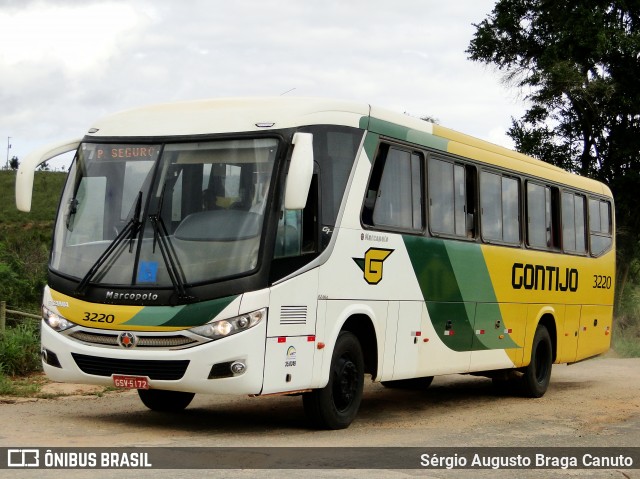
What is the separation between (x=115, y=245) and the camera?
10.6 m

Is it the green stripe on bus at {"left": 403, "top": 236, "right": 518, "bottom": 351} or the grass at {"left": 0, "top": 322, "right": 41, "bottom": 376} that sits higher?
the green stripe on bus at {"left": 403, "top": 236, "right": 518, "bottom": 351}

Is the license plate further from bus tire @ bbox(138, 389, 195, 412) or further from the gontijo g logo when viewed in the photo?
the gontijo g logo

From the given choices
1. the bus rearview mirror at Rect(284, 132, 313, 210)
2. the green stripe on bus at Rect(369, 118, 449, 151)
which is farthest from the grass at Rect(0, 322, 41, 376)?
the bus rearview mirror at Rect(284, 132, 313, 210)

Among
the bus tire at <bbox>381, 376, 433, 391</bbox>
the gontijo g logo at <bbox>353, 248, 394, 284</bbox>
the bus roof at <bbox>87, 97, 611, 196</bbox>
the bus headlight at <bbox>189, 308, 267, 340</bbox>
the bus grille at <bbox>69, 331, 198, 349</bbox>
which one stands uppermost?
the bus roof at <bbox>87, 97, 611, 196</bbox>

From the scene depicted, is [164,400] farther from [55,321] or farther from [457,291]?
[457,291]

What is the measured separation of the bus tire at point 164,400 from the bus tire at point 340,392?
6.46 feet

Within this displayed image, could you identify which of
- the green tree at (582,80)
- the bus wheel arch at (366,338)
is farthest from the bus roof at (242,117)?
the green tree at (582,80)

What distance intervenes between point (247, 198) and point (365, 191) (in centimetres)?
160

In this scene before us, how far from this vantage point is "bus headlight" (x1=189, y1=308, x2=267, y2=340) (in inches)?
397

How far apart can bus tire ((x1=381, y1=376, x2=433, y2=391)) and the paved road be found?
5.2 inches

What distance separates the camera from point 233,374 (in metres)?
10.0

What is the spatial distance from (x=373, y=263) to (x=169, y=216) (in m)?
2.33

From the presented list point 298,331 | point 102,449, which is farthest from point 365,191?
point 102,449

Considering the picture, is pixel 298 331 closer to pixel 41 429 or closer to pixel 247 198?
pixel 247 198
